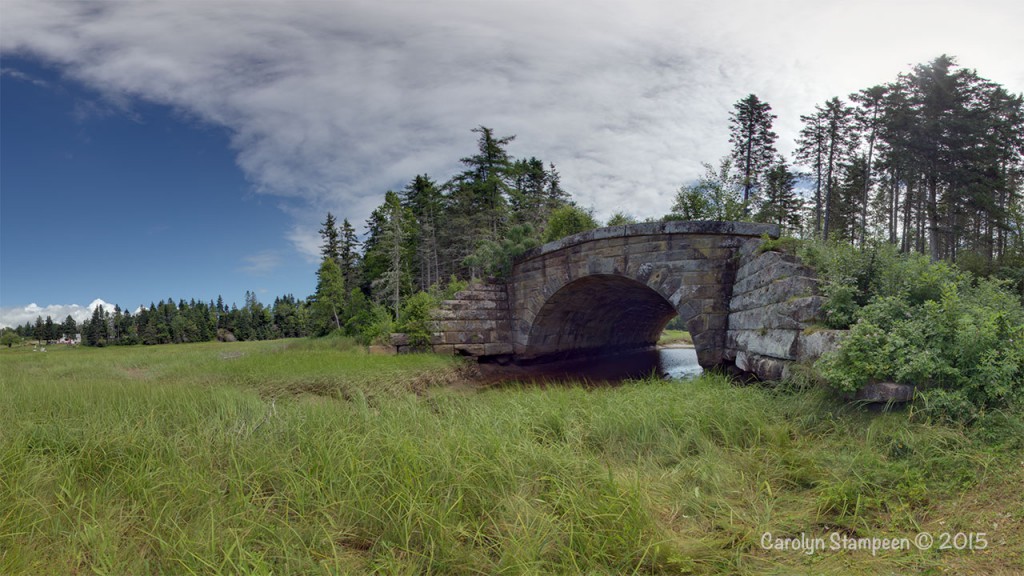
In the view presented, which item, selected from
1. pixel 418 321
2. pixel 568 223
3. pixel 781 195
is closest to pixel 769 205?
pixel 781 195

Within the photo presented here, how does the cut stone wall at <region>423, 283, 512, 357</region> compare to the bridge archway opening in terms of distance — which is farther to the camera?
the cut stone wall at <region>423, 283, 512, 357</region>

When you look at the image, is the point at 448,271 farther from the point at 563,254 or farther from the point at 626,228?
the point at 626,228

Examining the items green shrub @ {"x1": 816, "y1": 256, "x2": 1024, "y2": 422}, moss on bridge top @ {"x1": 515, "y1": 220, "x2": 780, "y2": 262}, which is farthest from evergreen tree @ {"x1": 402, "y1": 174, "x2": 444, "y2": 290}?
green shrub @ {"x1": 816, "y1": 256, "x2": 1024, "y2": 422}

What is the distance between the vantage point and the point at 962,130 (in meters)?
20.9

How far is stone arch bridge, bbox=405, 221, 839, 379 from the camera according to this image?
21.0ft

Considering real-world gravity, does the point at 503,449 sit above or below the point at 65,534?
above

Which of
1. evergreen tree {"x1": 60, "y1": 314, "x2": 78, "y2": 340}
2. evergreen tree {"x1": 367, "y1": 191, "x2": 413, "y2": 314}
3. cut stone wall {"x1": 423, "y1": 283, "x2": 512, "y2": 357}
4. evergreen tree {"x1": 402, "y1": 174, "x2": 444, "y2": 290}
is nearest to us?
cut stone wall {"x1": 423, "y1": 283, "x2": 512, "y2": 357}

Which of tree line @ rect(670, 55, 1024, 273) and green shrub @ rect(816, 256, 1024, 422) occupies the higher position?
tree line @ rect(670, 55, 1024, 273)

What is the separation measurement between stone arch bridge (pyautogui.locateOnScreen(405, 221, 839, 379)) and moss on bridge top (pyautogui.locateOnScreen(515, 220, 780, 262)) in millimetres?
21

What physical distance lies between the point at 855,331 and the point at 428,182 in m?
32.5

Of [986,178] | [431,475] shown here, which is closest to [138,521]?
[431,475]

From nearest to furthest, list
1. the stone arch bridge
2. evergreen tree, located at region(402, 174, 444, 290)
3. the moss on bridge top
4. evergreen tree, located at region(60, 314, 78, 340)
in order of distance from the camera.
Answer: the stone arch bridge, the moss on bridge top, evergreen tree, located at region(402, 174, 444, 290), evergreen tree, located at region(60, 314, 78, 340)

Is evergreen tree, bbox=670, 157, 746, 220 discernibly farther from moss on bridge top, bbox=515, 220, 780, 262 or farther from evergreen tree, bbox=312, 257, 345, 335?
evergreen tree, bbox=312, 257, 345, 335

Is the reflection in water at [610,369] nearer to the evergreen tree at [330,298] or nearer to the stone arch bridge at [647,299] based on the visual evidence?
the stone arch bridge at [647,299]
